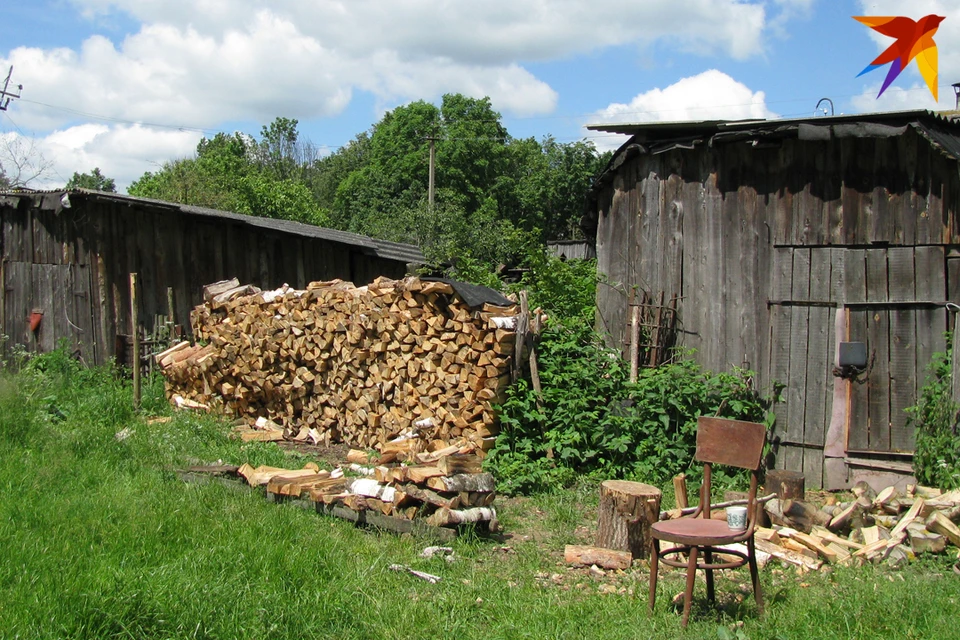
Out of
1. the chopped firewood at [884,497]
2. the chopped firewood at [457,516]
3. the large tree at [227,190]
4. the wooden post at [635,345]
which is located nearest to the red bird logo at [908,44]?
the chopped firewood at [884,497]

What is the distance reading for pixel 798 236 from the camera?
7.63 meters

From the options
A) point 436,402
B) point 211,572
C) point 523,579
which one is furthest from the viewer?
point 436,402

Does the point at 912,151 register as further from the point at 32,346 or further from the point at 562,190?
the point at 562,190

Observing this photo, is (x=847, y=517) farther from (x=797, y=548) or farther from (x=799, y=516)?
(x=797, y=548)

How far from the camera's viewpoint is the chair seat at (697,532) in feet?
14.3

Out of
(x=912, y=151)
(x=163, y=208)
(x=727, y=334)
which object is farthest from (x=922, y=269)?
(x=163, y=208)

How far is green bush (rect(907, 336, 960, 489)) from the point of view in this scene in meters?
6.68

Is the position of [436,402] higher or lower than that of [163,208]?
lower

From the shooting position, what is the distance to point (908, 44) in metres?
4.95

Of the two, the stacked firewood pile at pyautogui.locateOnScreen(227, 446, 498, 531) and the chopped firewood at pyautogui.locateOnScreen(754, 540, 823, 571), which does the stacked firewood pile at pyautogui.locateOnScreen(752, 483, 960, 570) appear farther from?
the stacked firewood pile at pyautogui.locateOnScreen(227, 446, 498, 531)

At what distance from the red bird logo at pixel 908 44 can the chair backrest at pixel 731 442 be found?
222 centimetres

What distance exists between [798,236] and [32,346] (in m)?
10.5

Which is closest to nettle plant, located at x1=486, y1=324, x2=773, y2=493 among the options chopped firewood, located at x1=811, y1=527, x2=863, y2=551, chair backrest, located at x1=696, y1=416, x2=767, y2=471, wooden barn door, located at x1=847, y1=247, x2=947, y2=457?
wooden barn door, located at x1=847, y1=247, x2=947, y2=457

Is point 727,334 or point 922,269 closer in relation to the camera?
point 922,269
